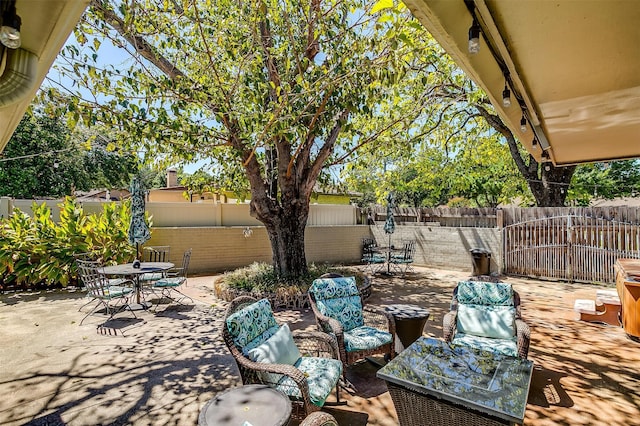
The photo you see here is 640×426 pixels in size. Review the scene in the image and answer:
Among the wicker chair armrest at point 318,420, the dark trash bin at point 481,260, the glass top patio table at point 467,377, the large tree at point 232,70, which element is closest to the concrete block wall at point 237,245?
the large tree at point 232,70

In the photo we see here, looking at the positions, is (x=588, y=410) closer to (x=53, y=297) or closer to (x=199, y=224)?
(x=53, y=297)

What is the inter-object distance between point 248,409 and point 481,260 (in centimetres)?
897

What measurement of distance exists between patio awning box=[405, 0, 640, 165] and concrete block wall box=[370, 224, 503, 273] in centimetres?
663

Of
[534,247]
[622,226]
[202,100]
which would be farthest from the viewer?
[534,247]

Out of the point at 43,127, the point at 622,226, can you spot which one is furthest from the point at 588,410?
the point at 43,127

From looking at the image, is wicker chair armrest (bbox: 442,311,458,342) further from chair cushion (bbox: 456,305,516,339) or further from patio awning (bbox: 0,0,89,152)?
patio awning (bbox: 0,0,89,152)

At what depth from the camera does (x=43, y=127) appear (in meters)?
16.8

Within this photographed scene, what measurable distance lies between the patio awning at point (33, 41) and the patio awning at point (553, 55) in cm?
164

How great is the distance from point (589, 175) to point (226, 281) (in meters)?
18.0

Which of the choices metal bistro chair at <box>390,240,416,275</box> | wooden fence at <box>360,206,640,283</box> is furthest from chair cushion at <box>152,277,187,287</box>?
wooden fence at <box>360,206,640,283</box>

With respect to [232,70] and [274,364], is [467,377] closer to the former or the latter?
[274,364]

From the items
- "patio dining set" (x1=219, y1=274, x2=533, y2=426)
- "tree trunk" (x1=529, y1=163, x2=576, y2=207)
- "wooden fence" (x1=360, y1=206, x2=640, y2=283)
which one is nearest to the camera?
"patio dining set" (x1=219, y1=274, x2=533, y2=426)

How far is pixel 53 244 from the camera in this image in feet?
24.2

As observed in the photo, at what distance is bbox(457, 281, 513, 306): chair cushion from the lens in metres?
3.99
